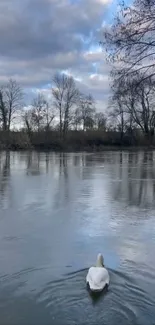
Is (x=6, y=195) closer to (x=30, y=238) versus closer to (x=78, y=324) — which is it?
(x=30, y=238)

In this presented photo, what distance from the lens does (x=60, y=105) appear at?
86.4 metres

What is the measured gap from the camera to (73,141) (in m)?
76.9

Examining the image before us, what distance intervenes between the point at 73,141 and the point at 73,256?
7005 cm

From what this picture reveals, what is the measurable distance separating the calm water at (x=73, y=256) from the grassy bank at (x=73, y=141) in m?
51.2

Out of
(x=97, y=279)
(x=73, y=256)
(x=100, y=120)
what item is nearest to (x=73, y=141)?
(x=100, y=120)

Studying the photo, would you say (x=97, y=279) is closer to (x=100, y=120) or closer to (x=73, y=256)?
(x=73, y=256)

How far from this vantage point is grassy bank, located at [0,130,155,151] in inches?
2537

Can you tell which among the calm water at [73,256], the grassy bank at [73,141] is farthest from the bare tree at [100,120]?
the calm water at [73,256]

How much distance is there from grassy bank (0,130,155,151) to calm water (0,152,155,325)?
51228 mm

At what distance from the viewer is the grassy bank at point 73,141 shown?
64438 mm

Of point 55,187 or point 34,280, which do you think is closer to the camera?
point 34,280

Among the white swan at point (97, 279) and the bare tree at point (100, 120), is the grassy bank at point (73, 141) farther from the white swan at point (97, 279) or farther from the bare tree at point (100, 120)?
the white swan at point (97, 279)

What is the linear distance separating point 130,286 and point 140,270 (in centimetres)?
73

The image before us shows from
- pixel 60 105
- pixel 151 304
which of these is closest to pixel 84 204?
pixel 151 304
